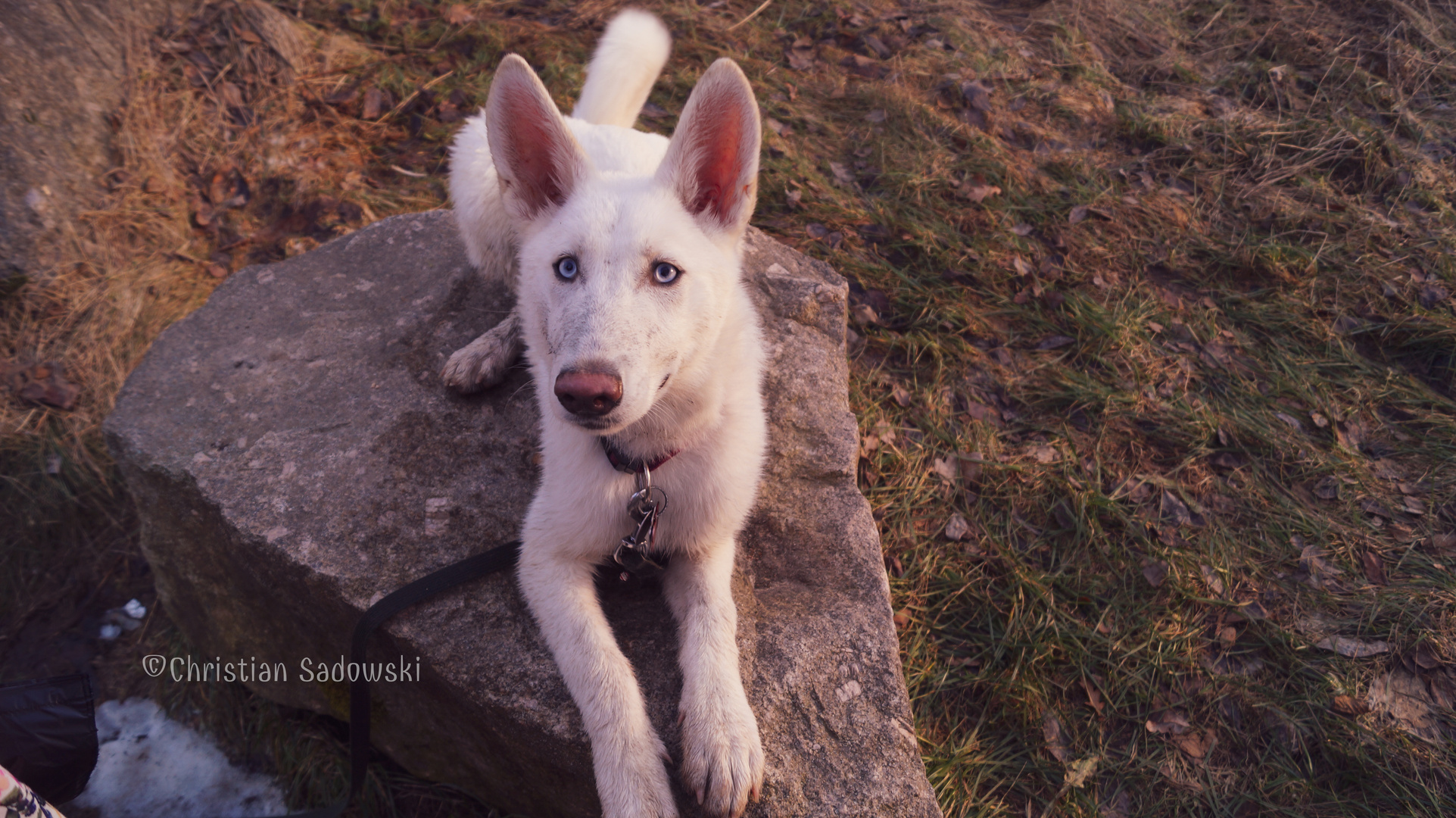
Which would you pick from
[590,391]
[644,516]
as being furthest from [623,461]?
[590,391]

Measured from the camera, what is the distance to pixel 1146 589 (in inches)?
133

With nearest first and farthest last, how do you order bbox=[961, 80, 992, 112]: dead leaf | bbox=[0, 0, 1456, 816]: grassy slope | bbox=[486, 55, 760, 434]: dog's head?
bbox=[486, 55, 760, 434]: dog's head < bbox=[0, 0, 1456, 816]: grassy slope < bbox=[961, 80, 992, 112]: dead leaf

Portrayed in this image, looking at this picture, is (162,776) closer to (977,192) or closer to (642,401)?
(642,401)

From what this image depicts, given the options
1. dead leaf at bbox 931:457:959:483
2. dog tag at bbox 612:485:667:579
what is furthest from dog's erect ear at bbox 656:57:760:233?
dead leaf at bbox 931:457:959:483

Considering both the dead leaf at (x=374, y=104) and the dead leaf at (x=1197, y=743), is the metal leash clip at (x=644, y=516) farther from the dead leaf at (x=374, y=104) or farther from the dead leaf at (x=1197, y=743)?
the dead leaf at (x=374, y=104)

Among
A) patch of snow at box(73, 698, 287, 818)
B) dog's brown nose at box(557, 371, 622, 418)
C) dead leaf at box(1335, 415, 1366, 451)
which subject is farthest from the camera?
dead leaf at box(1335, 415, 1366, 451)

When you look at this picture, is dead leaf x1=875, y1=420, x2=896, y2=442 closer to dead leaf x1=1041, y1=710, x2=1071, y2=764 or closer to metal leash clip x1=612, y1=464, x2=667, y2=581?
dead leaf x1=1041, y1=710, x2=1071, y2=764

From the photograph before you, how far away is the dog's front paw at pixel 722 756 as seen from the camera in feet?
6.46

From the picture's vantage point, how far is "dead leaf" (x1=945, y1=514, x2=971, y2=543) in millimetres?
3566

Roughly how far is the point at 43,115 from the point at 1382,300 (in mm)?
7463

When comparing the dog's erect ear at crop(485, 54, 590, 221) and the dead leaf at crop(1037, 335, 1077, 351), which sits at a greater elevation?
the dog's erect ear at crop(485, 54, 590, 221)

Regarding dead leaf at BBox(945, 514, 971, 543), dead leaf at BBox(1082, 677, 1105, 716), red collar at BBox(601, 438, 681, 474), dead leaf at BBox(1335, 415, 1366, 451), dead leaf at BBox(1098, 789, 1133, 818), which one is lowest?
dead leaf at BBox(1098, 789, 1133, 818)

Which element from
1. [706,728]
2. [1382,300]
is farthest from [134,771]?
[1382,300]

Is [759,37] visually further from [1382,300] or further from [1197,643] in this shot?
[1197,643]
